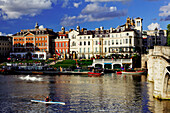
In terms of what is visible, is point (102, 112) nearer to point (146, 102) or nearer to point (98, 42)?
point (146, 102)

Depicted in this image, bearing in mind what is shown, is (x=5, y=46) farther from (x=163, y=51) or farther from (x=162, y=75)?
(x=162, y=75)

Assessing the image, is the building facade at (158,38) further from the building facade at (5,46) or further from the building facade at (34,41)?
the building facade at (5,46)

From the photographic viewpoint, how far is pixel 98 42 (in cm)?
12719

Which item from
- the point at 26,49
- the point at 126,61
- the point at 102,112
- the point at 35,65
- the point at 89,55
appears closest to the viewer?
the point at 102,112

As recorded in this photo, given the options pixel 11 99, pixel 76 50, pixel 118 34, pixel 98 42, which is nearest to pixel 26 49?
pixel 76 50

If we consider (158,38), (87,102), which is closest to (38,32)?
(158,38)

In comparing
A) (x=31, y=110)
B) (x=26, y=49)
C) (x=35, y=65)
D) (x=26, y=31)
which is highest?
(x=26, y=31)

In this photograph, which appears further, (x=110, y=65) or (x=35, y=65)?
(x=35, y=65)

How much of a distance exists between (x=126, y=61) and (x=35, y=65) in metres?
38.9

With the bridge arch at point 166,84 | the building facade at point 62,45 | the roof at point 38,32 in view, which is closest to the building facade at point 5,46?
the roof at point 38,32

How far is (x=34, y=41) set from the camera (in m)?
141

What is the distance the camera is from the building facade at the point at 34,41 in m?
138

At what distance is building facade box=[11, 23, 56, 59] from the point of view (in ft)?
452

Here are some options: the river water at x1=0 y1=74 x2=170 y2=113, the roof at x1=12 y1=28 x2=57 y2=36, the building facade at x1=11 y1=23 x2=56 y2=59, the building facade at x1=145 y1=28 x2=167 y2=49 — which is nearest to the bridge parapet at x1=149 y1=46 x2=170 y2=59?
the river water at x1=0 y1=74 x2=170 y2=113
